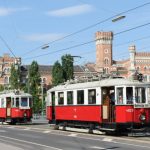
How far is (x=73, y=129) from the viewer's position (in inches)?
1334

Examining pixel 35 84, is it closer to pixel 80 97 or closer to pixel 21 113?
pixel 21 113

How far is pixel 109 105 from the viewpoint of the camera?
29.3 meters

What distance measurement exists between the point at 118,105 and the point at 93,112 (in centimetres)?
263

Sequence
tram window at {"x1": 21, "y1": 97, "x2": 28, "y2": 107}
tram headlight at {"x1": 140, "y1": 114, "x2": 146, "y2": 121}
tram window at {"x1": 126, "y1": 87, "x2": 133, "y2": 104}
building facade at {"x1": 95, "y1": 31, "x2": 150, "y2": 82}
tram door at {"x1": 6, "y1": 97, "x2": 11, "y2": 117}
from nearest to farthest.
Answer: tram headlight at {"x1": 140, "y1": 114, "x2": 146, "y2": 121}
tram window at {"x1": 126, "y1": 87, "x2": 133, "y2": 104}
tram window at {"x1": 21, "y1": 97, "x2": 28, "y2": 107}
tram door at {"x1": 6, "y1": 97, "x2": 11, "y2": 117}
building facade at {"x1": 95, "y1": 31, "x2": 150, "y2": 82}

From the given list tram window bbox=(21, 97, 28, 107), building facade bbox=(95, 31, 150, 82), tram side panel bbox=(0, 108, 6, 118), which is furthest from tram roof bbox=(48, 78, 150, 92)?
building facade bbox=(95, 31, 150, 82)

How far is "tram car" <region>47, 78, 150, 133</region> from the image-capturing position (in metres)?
27.8

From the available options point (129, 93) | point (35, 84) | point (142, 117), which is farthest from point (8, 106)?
point (35, 84)


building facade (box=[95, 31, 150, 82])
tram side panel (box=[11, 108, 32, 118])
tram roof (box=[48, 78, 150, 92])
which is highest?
building facade (box=[95, 31, 150, 82])

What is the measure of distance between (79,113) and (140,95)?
5.54m

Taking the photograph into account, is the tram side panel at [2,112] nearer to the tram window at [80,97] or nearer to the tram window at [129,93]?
the tram window at [80,97]

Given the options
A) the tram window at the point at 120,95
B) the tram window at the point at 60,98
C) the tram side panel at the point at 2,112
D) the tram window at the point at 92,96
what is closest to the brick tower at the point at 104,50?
the tram side panel at the point at 2,112

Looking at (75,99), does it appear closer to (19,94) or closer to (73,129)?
(73,129)

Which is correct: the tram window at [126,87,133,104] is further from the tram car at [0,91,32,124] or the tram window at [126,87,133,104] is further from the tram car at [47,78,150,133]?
the tram car at [0,91,32,124]

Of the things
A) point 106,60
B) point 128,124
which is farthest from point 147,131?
point 106,60
